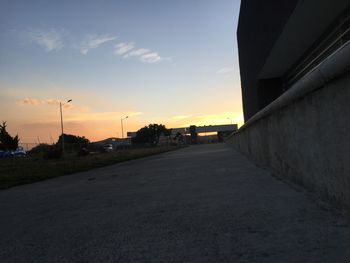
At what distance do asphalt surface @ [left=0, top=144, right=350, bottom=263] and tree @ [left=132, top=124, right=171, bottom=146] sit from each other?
142271 millimetres

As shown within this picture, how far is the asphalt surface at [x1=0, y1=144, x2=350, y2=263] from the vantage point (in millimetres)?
3893

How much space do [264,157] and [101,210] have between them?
20.4 feet

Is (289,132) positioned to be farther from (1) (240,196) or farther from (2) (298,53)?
(2) (298,53)

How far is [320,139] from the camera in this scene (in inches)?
211

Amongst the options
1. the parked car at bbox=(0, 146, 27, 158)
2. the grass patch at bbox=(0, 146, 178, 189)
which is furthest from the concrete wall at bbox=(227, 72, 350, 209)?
the parked car at bbox=(0, 146, 27, 158)

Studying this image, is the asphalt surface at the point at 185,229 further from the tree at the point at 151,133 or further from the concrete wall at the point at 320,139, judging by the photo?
the tree at the point at 151,133

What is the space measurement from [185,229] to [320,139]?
6.36 ft

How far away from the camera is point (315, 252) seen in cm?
Result: 362

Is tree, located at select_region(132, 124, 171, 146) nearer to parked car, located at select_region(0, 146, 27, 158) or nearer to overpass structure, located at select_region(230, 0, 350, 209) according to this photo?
parked car, located at select_region(0, 146, 27, 158)

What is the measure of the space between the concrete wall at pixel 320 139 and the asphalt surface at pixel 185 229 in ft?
0.92

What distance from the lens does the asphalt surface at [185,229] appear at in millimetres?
3893

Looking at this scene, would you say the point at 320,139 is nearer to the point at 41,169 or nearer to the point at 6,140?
the point at 41,169

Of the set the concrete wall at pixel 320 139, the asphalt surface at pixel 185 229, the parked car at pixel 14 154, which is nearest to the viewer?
the asphalt surface at pixel 185 229

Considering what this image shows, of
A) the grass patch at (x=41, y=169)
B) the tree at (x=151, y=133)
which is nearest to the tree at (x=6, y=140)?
the grass patch at (x=41, y=169)
